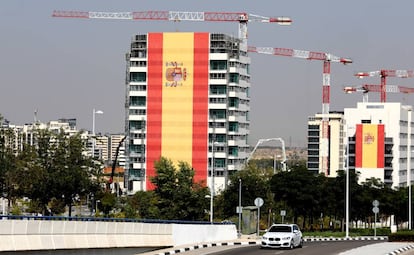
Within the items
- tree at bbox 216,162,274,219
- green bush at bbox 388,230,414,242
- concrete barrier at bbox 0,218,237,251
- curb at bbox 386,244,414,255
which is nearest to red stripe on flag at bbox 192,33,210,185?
tree at bbox 216,162,274,219

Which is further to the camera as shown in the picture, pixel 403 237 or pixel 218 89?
pixel 218 89

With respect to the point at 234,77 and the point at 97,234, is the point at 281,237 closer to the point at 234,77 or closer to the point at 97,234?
the point at 97,234

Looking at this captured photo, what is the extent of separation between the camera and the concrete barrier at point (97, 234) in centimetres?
3528

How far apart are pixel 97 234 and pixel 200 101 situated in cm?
15703

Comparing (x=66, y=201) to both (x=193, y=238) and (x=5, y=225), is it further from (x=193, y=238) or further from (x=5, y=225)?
(x=5, y=225)

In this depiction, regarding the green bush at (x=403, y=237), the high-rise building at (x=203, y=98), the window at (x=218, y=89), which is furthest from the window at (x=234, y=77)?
the green bush at (x=403, y=237)

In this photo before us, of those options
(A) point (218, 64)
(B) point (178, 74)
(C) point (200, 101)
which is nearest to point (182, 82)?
(B) point (178, 74)

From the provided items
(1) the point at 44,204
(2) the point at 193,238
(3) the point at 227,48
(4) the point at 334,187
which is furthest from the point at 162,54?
(2) the point at 193,238

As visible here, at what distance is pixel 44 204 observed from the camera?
74250 millimetres

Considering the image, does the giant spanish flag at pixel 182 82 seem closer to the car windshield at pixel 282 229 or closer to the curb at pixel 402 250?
the curb at pixel 402 250

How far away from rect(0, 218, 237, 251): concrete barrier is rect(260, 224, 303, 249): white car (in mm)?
5462

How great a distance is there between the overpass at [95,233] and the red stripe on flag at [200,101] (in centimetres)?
13577

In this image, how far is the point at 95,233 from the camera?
43.0 meters

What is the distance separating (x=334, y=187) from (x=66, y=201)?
1858 inches
